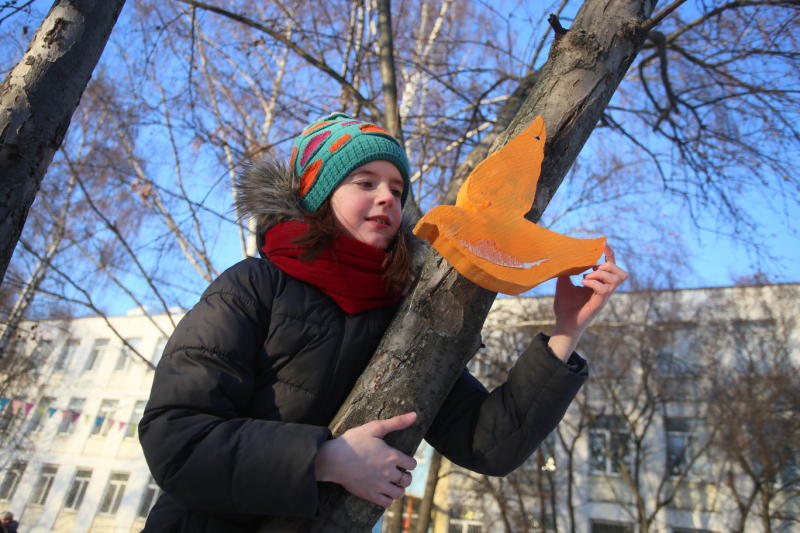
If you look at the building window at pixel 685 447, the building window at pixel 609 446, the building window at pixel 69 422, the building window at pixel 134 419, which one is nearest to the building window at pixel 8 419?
the building window at pixel 134 419

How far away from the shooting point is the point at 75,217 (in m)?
9.23

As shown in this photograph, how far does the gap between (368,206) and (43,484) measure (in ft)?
82.0

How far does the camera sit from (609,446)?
14445 mm

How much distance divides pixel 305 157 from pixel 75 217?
921 cm

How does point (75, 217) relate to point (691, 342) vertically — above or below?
below

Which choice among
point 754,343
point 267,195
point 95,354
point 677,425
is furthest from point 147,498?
point 267,195

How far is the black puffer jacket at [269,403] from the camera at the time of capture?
3.31 feet

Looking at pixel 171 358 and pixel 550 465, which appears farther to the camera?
pixel 550 465

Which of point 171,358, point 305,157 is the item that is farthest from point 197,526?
point 305,157

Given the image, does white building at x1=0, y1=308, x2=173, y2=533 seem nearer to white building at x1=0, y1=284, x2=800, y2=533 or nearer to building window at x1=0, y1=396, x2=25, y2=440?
white building at x1=0, y1=284, x2=800, y2=533

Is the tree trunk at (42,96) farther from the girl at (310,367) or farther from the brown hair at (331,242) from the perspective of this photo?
the brown hair at (331,242)

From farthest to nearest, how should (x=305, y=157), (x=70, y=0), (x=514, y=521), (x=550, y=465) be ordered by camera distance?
1. (x=514, y=521)
2. (x=550, y=465)
3. (x=305, y=157)
4. (x=70, y=0)

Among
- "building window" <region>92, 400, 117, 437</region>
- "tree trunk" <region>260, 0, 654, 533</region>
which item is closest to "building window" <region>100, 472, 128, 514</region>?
"building window" <region>92, 400, 117, 437</region>

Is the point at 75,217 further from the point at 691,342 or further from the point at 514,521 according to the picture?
the point at 691,342
